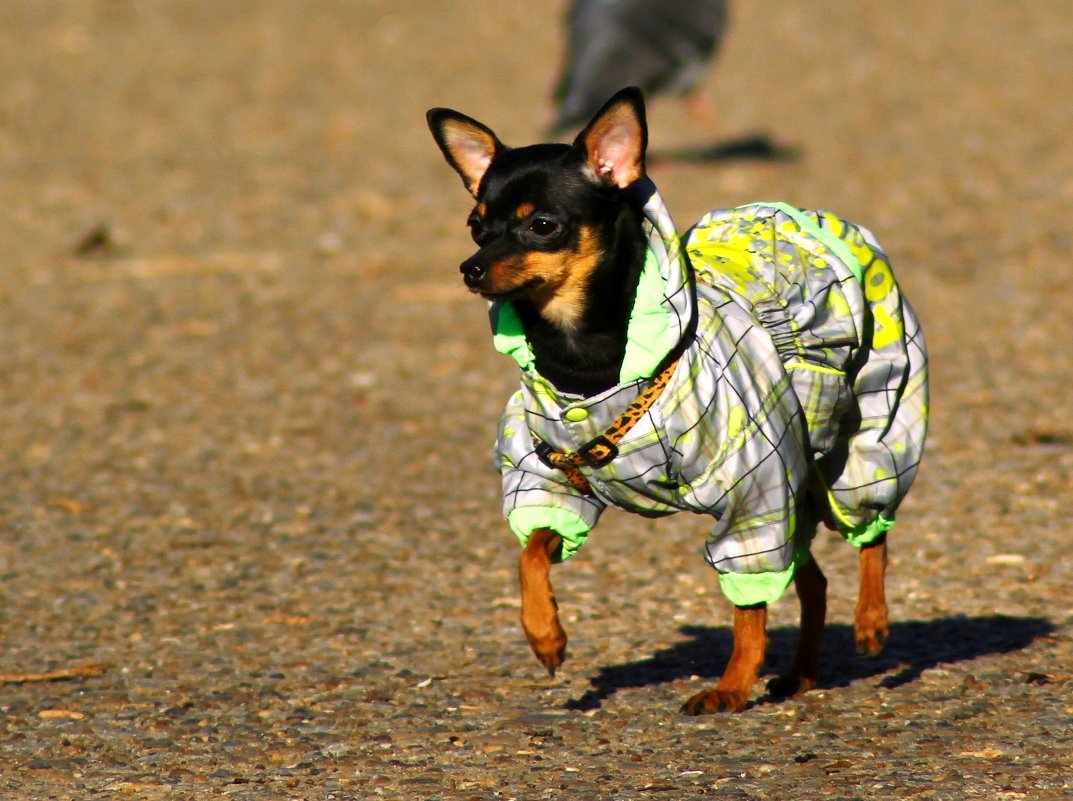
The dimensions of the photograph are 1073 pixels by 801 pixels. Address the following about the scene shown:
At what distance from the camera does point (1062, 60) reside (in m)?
18.8

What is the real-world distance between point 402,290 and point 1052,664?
289 inches

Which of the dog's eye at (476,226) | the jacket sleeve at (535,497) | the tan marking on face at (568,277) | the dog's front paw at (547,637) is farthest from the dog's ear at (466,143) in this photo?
the dog's front paw at (547,637)

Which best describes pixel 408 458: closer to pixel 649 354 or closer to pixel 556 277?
pixel 556 277

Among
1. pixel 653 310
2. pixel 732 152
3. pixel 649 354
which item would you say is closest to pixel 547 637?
pixel 649 354

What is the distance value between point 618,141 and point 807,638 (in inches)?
74.2

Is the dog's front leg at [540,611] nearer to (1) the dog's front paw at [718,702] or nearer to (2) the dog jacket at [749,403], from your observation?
(2) the dog jacket at [749,403]

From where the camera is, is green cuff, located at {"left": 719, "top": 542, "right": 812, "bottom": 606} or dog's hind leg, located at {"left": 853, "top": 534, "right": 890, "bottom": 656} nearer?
green cuff, located at {"left": 719, "top": 542, "right": 812, "bottom": 606}

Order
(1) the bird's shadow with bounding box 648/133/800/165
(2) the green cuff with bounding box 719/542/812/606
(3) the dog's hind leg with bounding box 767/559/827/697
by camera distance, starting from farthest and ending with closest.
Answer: (1) the bird's shadow with bounding box 648/133/800/165
(3) the dog's hind leg with bounding box 767/559/827/697
(2) the green cuff with bounding box 719/542/812/606

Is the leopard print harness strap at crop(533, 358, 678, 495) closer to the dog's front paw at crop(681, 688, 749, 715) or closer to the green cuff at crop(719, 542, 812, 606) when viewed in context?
the green cuff at crop(719, 542, 812, 606)

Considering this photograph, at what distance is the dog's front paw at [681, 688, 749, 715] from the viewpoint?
538 cm

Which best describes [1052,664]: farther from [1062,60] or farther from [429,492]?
[1062,60]

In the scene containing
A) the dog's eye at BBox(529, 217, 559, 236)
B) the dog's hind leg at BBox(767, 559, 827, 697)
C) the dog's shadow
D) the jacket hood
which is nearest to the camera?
the jacket hood

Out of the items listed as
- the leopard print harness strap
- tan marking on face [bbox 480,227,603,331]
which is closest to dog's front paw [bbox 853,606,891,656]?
the leopard print harness strap

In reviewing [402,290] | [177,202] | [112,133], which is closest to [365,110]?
[112,133]
